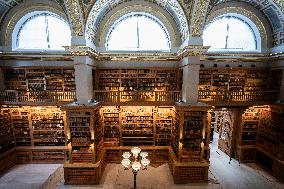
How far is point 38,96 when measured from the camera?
9672mm

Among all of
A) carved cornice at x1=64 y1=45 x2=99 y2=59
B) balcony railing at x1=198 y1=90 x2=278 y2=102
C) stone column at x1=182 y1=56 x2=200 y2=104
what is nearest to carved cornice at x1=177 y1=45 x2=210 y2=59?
stone column at x1=182 y1=56 x2=200 y2=104

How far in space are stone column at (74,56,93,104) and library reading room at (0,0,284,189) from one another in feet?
0.83

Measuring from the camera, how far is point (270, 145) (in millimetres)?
9977

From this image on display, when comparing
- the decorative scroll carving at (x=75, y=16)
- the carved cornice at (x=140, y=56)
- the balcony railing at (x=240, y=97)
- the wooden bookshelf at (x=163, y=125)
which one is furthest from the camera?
the wooden bookshelf at (x=163, y=125)

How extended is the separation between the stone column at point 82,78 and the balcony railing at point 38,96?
1.12 meters

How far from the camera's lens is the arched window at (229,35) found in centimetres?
1063

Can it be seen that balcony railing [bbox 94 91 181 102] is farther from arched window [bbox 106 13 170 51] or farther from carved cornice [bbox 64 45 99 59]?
arched window [bbox 106 13 170 51]

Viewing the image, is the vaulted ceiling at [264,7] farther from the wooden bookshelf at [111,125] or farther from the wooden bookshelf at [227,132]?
the wooden bookshelf at [227,132]

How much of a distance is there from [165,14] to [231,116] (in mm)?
6913

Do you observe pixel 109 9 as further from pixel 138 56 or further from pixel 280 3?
pixel 280 3

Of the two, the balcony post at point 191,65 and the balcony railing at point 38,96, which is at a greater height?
the balcony post at point 191,65

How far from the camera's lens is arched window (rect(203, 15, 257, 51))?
34.9ft

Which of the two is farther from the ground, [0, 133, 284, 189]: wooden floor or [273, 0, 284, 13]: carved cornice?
[273, 0, 284, 13]: carved cornice

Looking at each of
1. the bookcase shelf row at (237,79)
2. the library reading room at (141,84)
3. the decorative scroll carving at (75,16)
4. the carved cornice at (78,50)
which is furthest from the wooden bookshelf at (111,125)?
the bookcase shelf row at (237,79)
